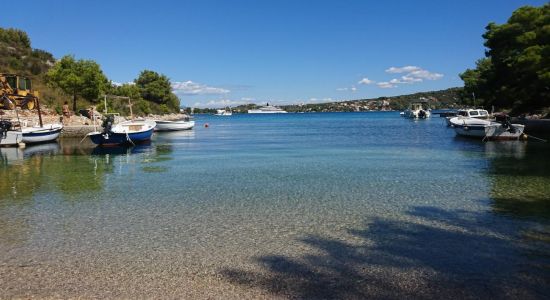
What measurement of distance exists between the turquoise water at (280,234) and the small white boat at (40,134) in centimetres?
2437

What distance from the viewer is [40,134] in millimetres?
43375

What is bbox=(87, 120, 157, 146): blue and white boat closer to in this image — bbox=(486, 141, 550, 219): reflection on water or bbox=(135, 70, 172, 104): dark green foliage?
bbox=(486, 141, 550, 219): reflection on water

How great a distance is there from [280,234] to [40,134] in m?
40.4

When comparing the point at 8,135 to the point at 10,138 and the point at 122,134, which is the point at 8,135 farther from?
the point at 122,134

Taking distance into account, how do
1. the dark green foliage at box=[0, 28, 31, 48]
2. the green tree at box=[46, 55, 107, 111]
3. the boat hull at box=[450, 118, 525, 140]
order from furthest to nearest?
Answer: the dark green foliage at box=[0, 28, 31, 48] → the green tree at box=[46, 55, 107, 111] → the boat hull at box=[450, 118, 525, 140]

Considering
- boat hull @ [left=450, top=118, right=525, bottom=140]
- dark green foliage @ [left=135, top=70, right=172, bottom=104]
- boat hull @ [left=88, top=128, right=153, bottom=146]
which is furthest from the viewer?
dark green foliage @ [left=135, top=70, right=172, bottom=104]

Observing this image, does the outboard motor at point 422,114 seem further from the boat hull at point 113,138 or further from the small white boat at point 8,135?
the small white boat at point 8,135

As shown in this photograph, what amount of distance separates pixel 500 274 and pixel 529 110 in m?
57.7

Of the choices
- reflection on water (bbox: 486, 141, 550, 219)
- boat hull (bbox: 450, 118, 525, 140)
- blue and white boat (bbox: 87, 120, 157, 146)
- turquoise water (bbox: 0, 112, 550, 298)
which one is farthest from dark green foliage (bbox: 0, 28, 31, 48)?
reflection on water (bbox: 486, 141, 550, 219)

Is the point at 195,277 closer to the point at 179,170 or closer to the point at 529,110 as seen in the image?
the point at 179,170

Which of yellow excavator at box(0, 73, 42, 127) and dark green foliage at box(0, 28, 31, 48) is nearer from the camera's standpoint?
yellow excavator at box(0, 73, 42, 127)

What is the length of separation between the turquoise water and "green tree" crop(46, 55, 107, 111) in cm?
4792

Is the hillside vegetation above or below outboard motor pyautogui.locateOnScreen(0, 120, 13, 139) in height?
above

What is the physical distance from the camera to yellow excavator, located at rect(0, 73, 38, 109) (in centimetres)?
4866
